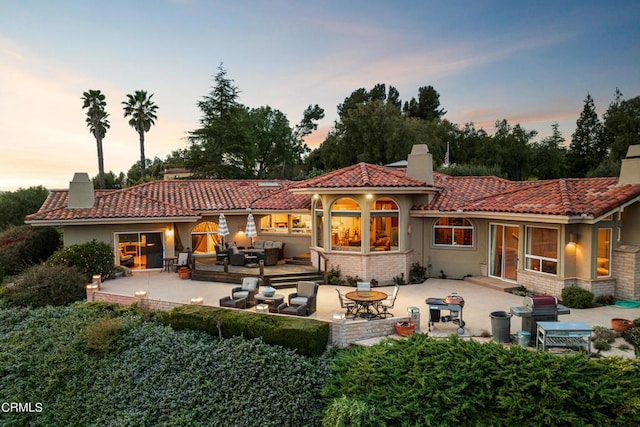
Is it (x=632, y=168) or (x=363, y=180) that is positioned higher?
(x=632, y=168)

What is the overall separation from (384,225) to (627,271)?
30.4 feet

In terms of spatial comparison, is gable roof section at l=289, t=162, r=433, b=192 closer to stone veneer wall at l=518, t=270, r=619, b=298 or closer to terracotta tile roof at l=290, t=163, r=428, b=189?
terracotta tile roof at l=290, t=163, r=428, b=189

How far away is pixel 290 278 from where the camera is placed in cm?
1681

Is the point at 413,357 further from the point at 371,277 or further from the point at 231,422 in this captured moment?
the point at 371,277

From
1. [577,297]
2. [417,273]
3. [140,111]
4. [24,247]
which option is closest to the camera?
[577,297]

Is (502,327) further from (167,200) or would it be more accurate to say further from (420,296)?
(167,200)

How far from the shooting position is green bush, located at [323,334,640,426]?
7.32 m

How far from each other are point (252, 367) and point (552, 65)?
22.7 meters

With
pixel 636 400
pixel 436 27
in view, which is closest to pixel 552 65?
pixel 436 27

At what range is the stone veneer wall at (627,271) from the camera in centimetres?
1349

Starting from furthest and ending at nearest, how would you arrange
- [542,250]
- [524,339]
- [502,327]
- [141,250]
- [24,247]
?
[24,247], [141,250], [542,250], [502,327], [524,339]

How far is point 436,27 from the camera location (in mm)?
20000

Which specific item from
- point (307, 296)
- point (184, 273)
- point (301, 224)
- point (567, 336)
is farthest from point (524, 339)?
point (184, 273)

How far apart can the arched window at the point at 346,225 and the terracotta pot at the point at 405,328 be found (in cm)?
639
